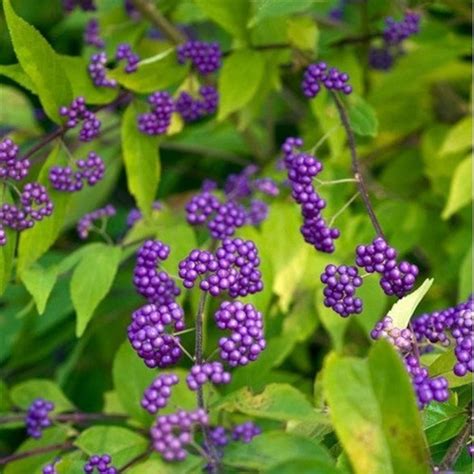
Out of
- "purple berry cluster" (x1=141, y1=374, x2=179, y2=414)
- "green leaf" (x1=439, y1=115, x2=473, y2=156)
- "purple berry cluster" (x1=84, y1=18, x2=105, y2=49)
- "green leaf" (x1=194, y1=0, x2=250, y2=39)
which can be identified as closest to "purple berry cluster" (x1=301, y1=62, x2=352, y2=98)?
"green leaf" (x1=194, y1=0, x2=250, y2=39)

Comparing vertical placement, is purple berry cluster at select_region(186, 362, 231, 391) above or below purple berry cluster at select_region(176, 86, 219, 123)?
above

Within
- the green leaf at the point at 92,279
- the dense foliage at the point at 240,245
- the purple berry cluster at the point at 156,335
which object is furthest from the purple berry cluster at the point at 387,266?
the green leaf at the point at 92,279

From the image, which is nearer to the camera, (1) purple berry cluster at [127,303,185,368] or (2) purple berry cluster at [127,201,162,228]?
(1) purple berry cluster at [127,303,185,368]

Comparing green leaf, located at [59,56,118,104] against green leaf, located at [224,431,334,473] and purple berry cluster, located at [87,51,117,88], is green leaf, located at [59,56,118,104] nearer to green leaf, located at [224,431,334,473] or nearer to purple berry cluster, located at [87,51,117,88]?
purple berry cluster, located at [87,51,117,88]

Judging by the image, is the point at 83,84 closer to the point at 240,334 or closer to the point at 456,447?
the point at 240,334

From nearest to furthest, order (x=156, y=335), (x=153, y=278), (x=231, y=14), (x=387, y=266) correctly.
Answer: (x=156, y=335), (x=387, y=266), (x=153, y=278), (x=231, y=14)

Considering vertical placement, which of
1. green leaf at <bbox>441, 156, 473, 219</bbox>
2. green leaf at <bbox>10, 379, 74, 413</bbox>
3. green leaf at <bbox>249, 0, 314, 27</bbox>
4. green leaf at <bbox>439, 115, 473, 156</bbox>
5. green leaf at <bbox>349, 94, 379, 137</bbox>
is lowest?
green leaf at <bbox>10, 379, 74, 413</bbox>

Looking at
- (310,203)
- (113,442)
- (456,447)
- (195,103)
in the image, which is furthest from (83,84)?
(456,447)

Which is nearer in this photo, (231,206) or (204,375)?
(204,375)
